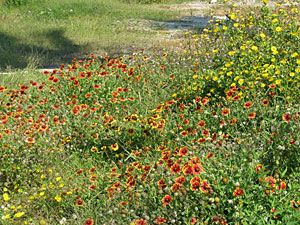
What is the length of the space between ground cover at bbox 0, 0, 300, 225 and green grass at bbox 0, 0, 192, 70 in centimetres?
267

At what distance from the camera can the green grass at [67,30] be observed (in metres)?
11.2

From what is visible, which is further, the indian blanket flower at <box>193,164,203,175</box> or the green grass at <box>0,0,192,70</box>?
the green grass at <box>0,0,192,70</box>

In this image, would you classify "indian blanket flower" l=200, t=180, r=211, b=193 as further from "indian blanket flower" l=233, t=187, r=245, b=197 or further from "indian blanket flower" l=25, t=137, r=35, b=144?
"indian blanket flower" l=25, t=137, r=35, b=144

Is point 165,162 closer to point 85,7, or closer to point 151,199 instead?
Answer: point 151,199

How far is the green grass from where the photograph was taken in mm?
11164

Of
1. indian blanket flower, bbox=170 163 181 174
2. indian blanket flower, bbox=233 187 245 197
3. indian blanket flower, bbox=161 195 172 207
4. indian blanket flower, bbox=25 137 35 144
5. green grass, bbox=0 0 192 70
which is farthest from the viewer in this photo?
green grass, bbox=0 0 192 70

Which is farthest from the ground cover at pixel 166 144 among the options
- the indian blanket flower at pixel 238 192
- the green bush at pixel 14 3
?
the green bush at pixel 14 3

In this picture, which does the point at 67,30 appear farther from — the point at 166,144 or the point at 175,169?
the point at 175,169

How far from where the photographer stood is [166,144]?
491cm

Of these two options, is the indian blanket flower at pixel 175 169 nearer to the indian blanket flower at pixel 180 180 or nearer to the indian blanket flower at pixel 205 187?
the indian blanket flower at pixel 180 180

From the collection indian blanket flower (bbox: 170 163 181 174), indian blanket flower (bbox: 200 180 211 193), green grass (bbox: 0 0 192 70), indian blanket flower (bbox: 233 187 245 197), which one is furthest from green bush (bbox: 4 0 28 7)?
indian blanket flower (bbox: 233 187 245 197)

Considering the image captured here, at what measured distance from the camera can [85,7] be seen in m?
17.2

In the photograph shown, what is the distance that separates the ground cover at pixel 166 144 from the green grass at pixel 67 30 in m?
2.67

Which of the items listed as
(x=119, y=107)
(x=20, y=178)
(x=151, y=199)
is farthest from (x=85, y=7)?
(x=151, y=199)
